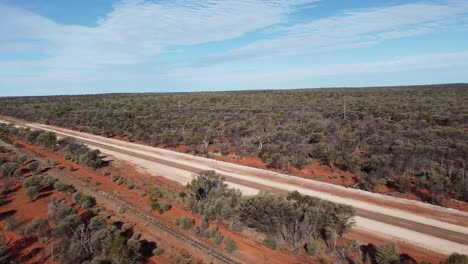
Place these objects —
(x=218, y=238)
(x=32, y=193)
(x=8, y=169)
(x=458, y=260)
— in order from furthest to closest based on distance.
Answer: (x=8, y=169) → (x=32, y=193) → (x=218, y=238) → (x=458, y=260)

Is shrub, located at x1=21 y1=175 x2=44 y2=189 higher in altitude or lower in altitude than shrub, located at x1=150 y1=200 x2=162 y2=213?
higher

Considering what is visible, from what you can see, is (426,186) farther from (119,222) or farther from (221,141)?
(221,141)

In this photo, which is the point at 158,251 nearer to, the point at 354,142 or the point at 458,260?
the point at 458,260

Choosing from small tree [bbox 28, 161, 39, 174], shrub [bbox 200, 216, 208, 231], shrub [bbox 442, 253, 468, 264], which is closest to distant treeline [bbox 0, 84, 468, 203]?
shrub [bbox 442, 253, 468, 264]

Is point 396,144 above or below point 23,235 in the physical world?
above

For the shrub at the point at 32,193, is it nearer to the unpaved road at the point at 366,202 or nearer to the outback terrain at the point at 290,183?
the outback terrain at the point at 290,183

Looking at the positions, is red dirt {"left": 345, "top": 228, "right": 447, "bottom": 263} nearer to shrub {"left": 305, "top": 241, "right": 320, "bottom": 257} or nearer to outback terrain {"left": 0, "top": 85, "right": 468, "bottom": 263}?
outback terrain {"left": 0, "top": 85, "right": 468, "bottom": 263}

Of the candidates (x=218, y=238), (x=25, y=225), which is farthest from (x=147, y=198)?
(x=218, y=238)

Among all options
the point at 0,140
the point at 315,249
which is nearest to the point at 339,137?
the point at 315,249
